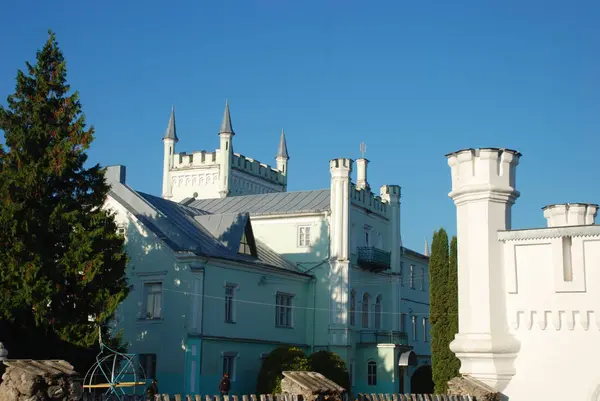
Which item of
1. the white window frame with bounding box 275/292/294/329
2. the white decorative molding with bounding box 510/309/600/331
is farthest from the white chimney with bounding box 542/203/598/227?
the white window frame with bounding box 275/292/294/329

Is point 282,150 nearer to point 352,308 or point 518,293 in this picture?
point 352,308

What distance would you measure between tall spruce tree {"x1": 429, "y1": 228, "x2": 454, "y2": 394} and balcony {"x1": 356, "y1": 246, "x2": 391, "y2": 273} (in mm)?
7266

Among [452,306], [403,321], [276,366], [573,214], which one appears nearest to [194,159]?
[403,321]

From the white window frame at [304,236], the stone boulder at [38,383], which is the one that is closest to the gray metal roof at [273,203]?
the white window frame at [304,236]

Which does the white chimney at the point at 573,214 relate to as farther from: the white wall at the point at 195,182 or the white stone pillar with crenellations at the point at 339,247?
the white wall at the point at 195,182

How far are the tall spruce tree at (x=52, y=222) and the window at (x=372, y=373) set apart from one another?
19.6 meters

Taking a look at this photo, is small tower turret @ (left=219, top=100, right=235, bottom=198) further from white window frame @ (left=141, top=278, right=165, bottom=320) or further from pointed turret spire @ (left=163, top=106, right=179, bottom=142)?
white window frame @ (left=141, top=278, right=165, bottom=320)

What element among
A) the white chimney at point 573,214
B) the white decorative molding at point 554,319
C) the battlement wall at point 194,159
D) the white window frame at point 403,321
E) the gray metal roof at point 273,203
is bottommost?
the white decorative molding at point 554,319

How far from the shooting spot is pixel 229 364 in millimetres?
32438

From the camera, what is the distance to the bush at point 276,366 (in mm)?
32188

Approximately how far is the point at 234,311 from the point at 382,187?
49.0 feet

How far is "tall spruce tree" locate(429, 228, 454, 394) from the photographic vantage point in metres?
30.7

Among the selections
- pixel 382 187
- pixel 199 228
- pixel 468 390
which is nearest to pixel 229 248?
pixel 199 228

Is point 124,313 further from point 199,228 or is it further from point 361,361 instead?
point 361,361
